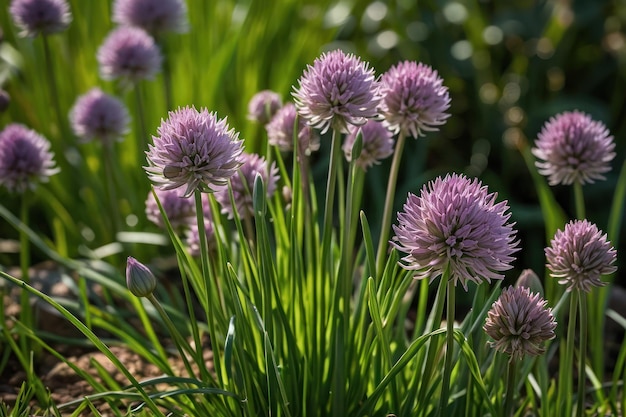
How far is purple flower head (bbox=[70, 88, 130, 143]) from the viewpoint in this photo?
2137 millimetres

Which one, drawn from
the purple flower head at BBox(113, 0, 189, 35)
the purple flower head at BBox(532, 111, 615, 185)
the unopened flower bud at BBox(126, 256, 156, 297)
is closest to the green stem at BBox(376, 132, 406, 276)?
the purple flower head at BBox(532, 111, 615, 185)

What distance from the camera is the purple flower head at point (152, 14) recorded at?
2.33 meters

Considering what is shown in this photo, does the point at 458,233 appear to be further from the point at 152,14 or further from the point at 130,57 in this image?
the point at 152,14

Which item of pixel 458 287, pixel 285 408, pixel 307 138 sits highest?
pixel 307 138

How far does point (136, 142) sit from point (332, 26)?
0.92 m

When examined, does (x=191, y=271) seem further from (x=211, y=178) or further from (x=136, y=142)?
(x=136, y=142)

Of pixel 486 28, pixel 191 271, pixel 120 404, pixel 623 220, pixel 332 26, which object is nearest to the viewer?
pixel 191 271

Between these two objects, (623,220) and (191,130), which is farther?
(623,220)

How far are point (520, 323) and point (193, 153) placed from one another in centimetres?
55

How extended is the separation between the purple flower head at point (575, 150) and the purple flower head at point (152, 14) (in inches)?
45.2

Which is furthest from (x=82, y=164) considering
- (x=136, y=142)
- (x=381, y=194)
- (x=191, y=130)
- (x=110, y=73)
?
(x=191, y=130)

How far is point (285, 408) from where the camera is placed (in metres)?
1.36

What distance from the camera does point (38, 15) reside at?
7.18 ft

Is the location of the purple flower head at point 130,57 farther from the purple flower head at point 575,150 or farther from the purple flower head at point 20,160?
the purple flower head at point 575,150
